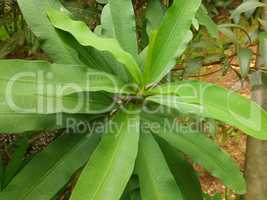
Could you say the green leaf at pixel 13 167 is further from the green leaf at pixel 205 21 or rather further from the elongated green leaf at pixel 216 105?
the green leaf at pixel 205 21

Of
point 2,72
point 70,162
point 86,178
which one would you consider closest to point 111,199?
point 86,178

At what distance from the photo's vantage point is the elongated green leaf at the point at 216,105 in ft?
2.38

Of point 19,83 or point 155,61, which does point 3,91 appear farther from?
point 155,61

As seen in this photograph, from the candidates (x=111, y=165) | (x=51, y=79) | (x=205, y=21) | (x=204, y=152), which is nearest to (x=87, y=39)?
(x=51, y=79)

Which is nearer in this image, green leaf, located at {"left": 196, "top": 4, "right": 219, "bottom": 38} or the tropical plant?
the tropical plant

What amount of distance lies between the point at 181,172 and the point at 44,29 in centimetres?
45

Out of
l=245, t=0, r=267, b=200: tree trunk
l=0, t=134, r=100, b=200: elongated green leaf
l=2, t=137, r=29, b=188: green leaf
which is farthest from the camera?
l=245, t=0, r=267, b=200: tree trunk

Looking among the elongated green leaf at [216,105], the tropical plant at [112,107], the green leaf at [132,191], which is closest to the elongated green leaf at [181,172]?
the tropical plant at [112,107]

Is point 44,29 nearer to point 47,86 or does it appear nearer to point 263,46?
point 47,86

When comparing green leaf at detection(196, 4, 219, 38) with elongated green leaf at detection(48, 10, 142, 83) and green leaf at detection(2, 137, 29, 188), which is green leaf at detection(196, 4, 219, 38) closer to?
elongated green leaf at detection(48, 10, 142, 83)

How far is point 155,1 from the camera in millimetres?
1205

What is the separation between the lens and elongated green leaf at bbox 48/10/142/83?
0.73m

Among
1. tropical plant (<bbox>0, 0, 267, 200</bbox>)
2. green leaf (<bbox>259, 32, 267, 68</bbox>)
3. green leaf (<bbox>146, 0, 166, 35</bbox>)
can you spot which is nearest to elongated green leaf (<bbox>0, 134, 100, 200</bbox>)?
tropical plant (<bbox>0, 0, 267, 200</bbox>)

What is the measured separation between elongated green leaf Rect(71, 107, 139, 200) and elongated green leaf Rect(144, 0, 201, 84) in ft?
0.35
